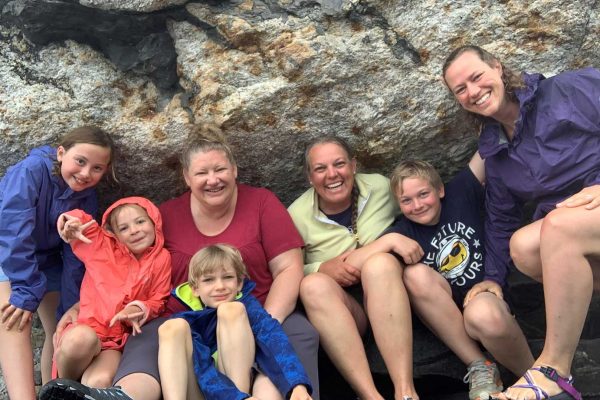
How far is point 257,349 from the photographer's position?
380 cm

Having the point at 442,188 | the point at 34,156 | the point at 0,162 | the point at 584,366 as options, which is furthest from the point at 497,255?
the point at 0,162

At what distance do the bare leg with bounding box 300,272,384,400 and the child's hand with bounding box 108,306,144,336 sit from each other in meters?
0.88

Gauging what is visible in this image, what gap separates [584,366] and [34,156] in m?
3.44

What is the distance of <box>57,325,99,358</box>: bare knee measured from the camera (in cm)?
375

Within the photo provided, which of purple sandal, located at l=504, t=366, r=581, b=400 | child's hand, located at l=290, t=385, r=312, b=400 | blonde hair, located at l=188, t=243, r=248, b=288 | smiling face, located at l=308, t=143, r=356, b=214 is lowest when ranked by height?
purple sandal, located at l=504, t=366, r=581, b=400

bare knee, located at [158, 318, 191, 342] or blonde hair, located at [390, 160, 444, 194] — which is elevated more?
blonde hair, located at [390, 160, 444, 194]

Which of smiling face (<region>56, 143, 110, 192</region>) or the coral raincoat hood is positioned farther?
smiling face (<region>56, 143, 110, 192</region>)

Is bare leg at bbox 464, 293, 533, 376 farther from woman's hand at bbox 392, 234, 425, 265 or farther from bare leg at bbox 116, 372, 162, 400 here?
bare leg at bbox 116, 372, 162, 400

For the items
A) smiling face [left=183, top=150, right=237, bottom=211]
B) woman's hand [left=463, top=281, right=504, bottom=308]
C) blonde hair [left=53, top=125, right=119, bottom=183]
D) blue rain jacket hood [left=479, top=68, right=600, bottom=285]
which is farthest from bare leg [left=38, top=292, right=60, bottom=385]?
blue rain jacket hood [left=479, top=68, right=600, bottom=285]

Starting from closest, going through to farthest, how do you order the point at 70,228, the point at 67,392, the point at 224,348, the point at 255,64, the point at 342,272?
the point at 67,392, the point at 224,348, the point at 70,228, the point at 342,272, the point at 255,64

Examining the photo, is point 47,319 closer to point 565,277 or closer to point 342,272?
point 342,272

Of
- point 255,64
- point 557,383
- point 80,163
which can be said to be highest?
point 255,64

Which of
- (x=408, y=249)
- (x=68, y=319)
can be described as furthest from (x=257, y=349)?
(x=68, y=319)

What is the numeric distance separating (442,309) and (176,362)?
1436mm
